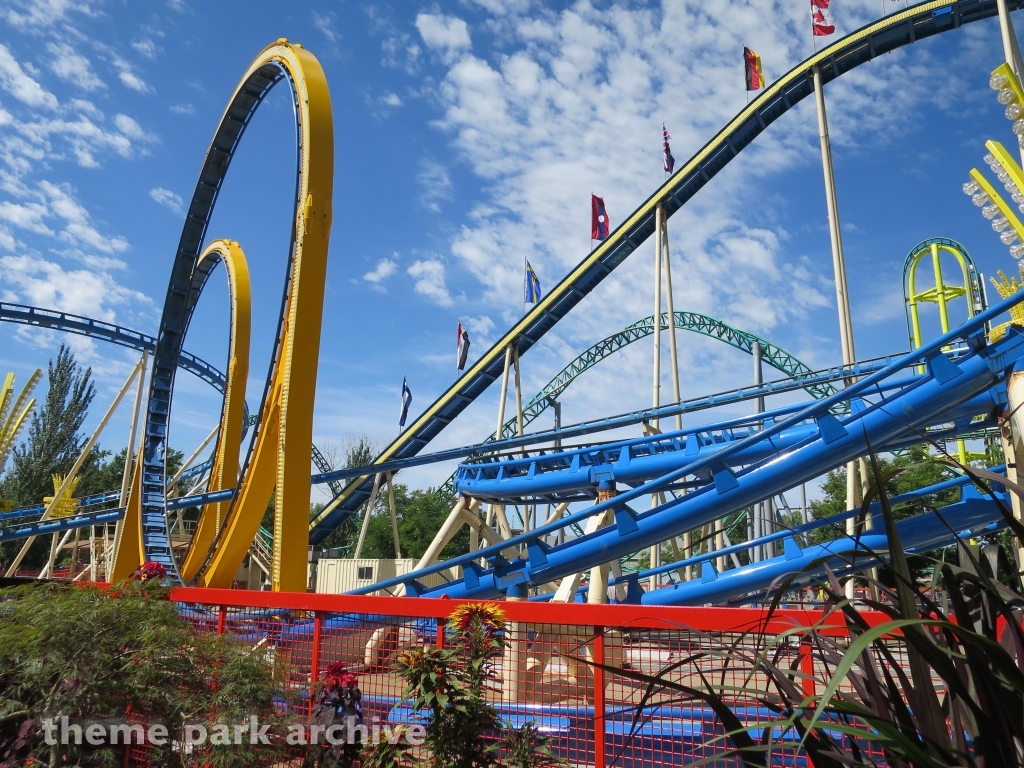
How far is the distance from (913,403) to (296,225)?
25.6ft

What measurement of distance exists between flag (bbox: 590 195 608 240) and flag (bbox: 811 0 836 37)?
23.4ft

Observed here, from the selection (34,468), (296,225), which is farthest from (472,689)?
(34,468)

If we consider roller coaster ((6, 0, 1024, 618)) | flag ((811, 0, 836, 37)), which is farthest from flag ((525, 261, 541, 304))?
flag ((811, 0, 836, 37))

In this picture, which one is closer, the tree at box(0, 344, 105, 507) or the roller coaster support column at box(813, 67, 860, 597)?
the roller coaster support column at box(813, 67, 860, 597)

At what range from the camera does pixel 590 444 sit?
13.4 m

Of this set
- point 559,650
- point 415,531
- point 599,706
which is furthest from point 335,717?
point 415,531

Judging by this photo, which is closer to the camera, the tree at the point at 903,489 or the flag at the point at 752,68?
the tree at the point at 903,489

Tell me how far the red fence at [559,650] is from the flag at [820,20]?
14243 millimetres

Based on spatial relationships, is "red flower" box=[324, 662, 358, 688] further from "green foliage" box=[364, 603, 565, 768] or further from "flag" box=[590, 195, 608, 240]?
"flag" box=[590, 195, 608, 240]

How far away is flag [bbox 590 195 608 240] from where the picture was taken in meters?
20.5

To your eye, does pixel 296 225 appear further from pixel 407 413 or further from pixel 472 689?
pixel 407 413

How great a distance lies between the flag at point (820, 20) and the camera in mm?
14617

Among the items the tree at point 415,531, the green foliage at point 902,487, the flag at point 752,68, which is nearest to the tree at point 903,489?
the green foliage at point 902,487

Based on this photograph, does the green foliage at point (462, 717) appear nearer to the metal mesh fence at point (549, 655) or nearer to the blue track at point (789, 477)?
the metal mesh fence at point (549, 655)
